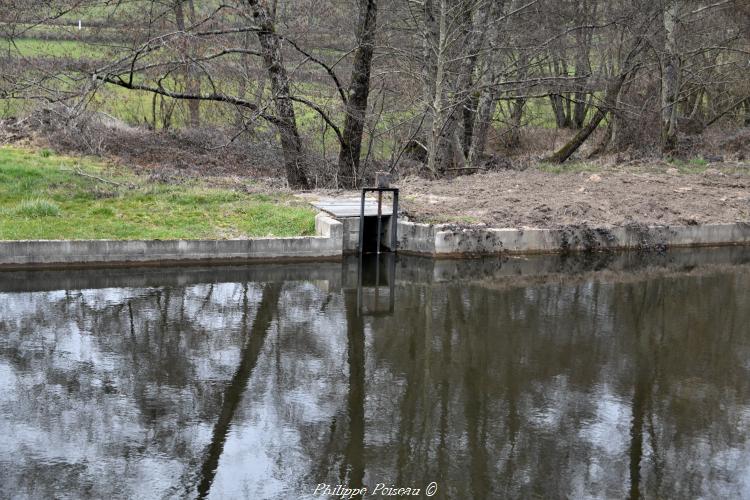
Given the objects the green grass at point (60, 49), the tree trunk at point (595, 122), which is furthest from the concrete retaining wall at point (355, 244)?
the green grass at point (60, 49)

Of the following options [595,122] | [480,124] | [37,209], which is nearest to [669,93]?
[595,122]

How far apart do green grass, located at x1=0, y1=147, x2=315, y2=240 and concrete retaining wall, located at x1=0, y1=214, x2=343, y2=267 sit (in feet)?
0.79

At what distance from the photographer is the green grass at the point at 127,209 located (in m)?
13.3

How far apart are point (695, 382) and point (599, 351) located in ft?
4.10

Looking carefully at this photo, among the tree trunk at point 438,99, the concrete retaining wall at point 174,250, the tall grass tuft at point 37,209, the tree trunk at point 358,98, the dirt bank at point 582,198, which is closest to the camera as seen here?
the concrete retaining wall at point 174,250

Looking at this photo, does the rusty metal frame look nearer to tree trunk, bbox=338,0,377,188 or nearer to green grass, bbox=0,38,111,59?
tree trunk, bbox=338,0,377,188

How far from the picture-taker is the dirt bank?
15461mm

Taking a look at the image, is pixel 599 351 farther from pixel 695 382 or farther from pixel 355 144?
pixel 355 144

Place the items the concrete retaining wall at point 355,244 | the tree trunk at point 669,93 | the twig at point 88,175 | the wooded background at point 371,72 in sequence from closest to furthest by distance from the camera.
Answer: the concrete retaining wall at point 355,244 → the twig at point 88,175 → the wooded background at point 371,72 → the tree trunk at point 669,93

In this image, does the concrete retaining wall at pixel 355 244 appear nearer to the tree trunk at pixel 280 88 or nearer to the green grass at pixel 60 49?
the tree trunk at pixel 280 88

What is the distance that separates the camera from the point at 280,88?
1811cm

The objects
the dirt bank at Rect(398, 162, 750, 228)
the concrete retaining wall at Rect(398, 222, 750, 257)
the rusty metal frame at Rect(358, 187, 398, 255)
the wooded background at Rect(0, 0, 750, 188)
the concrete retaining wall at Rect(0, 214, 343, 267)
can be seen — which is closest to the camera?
the concrete retaining wall at Rect(0, 214, 343, 267)

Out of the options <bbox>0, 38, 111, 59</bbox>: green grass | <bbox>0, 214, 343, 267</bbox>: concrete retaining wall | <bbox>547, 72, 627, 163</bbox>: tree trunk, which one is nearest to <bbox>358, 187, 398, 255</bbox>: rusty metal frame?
<bbox>0, 214, 343, 267</bbox>: concrete retaining wall

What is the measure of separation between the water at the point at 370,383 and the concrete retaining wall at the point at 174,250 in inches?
10.7
